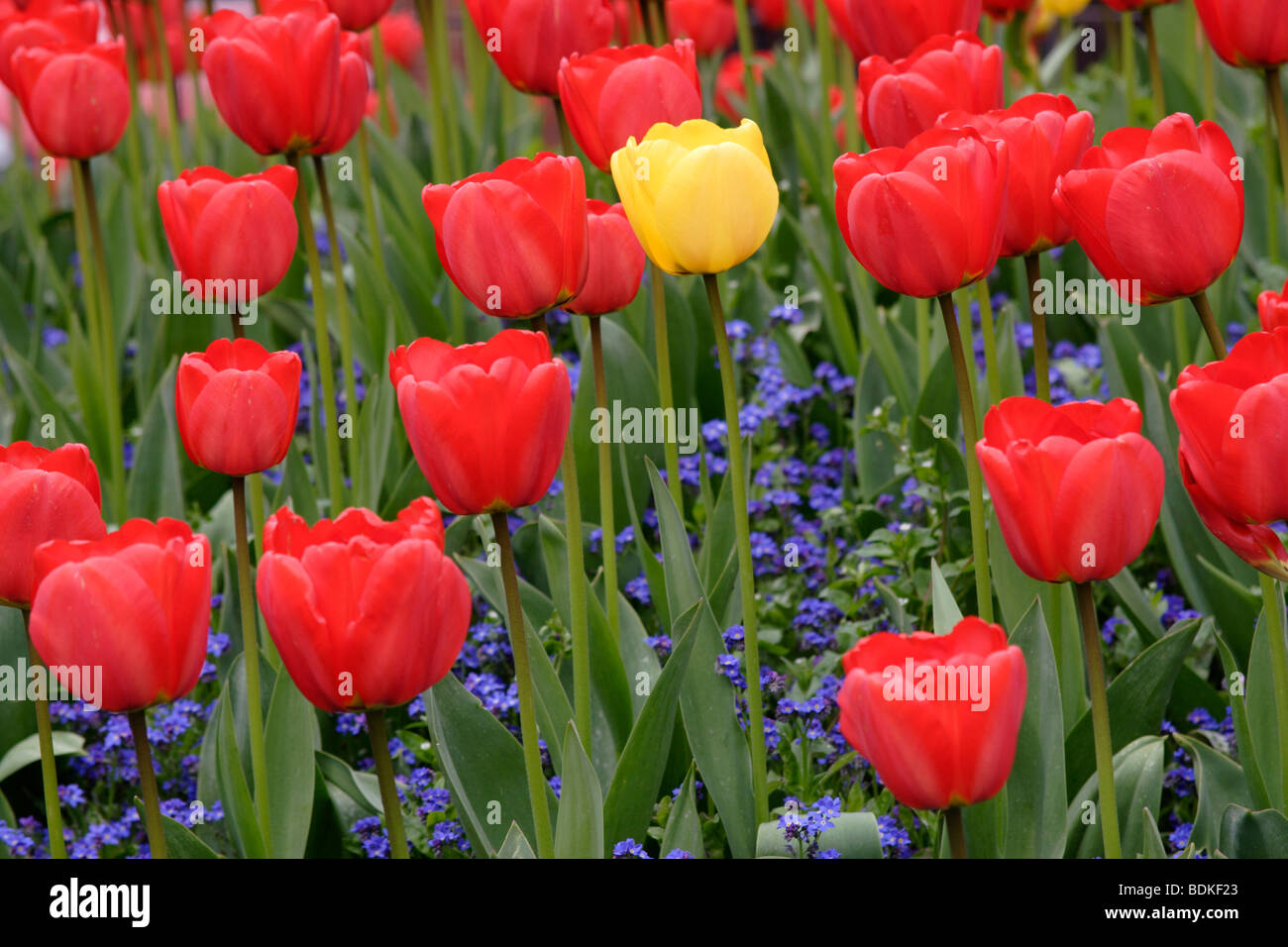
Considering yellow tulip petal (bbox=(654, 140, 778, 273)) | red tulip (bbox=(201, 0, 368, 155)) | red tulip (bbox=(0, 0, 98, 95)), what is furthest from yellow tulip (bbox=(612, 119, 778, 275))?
red tulip (bbox=(0, 0, 98, 95))

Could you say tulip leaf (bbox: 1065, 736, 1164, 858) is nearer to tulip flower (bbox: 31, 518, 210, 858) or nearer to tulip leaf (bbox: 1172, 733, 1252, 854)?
tulip leaf (bbox: 1172, 733, 1252, 854)

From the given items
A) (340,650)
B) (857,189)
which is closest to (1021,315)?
(857,189)

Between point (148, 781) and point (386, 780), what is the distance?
0.74 ft

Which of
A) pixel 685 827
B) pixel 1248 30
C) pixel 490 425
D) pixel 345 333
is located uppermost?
pixel 1248 30

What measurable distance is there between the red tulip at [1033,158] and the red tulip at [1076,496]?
0.39m

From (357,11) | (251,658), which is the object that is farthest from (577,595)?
(357,11)

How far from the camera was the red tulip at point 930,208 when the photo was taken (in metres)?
1.29

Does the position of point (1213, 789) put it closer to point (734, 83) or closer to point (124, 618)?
point (124, 618)

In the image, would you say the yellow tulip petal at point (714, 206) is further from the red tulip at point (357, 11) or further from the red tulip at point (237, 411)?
the red tulip at point (357, 11)

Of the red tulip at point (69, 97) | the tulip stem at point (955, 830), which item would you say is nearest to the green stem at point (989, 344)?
the tulip stem at point (955, 830)

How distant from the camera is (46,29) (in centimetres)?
237

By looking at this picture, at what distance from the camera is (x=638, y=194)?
1.39 metres
